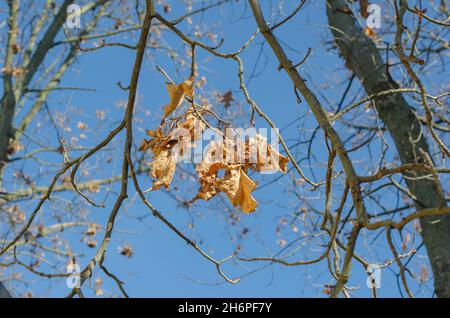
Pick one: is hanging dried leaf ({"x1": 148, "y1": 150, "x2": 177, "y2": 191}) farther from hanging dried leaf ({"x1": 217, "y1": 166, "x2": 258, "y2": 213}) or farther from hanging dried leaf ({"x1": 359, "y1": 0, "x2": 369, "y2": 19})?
hanging dried leaf ({"x1": 359, "y1": 0, "x2": 369, "y2": 19})

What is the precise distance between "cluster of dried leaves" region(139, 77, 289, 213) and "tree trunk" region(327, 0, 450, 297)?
1.84 m

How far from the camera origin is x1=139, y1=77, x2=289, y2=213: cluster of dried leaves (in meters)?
1.87

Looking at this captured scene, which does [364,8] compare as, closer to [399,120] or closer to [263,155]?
[399,120]

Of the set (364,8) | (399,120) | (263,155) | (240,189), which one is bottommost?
(240,189)

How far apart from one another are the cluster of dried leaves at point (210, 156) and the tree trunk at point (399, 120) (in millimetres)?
1844

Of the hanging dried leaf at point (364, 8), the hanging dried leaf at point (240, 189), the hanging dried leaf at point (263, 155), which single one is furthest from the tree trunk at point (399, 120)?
the hanging dried leaf at point (240, 189)

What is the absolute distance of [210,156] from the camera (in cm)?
195

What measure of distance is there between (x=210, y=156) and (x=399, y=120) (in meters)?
2.81

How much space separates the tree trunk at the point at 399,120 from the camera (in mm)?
3787

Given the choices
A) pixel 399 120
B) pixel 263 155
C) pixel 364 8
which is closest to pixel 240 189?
pixel 263 155

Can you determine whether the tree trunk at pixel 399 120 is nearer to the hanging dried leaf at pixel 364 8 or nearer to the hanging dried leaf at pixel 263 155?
the hanging dried leaf at pixel 364 8

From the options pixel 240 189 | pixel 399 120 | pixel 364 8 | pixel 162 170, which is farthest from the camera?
pixel 364 8
